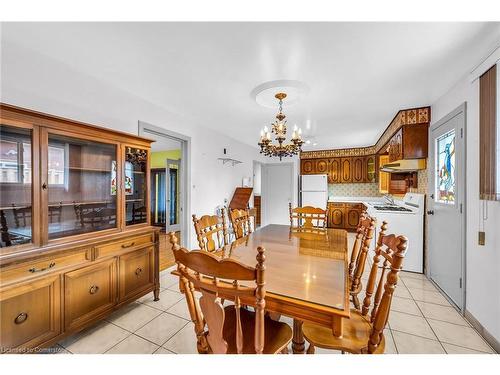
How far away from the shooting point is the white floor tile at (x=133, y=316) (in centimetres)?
193

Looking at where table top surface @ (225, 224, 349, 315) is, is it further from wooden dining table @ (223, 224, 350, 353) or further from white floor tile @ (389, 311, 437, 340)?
white floor tile @ (389, 311, 437, 340)

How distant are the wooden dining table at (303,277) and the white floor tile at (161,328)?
884 mm

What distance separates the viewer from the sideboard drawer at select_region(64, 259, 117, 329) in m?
1.64

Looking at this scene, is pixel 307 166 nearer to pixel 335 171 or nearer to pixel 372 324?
pixel 335 171

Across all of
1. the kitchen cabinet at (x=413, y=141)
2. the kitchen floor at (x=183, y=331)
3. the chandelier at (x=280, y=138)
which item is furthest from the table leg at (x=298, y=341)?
the kitchen cabinet at (x=413, y=141)

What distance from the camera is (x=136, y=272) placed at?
2.17 metres

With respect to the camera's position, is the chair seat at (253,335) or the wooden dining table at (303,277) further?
the chair seat at (253,335)

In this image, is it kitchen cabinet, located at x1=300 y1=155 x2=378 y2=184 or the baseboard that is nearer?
the baseboard

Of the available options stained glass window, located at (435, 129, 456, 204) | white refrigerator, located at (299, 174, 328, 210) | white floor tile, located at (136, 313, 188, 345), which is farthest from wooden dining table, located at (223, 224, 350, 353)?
white refrigerator, located at (299, 174, 328, 210)

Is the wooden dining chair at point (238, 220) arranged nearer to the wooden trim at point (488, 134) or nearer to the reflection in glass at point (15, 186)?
the reflection in glass at point (15, 186)

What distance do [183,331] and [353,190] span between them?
6014 mm

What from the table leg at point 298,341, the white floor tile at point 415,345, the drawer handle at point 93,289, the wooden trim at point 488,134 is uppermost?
the wooden trim at point 488,134

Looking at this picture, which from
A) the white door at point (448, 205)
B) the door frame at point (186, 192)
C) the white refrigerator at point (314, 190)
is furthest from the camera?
the white refrigerator at point (314, 190)
